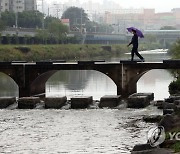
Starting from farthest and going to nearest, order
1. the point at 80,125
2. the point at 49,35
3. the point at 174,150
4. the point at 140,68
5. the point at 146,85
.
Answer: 1. the point at 49,35
2. the point at 146,85
3. the point at 140,68
4. the point at 80,125
5. the point at 174,150

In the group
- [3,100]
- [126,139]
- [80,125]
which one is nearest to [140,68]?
[3,100]

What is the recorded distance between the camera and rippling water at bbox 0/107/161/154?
29.8 metres

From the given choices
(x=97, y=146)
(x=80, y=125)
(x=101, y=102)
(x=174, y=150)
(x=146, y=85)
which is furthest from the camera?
(x=146, y=85)

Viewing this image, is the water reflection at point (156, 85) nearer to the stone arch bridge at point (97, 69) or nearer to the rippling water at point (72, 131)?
the stone arch bridge at point (97, 69)

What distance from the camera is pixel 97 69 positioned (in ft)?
177

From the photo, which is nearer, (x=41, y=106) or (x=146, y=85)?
(x=41, y=106)

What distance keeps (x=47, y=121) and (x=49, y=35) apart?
392 ft

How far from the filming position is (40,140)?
32125 millimetres

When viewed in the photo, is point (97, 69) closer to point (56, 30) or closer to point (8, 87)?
point (8, 87)

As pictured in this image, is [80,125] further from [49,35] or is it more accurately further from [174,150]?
[49,35]

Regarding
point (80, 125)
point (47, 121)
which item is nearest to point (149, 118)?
point (80, 125)

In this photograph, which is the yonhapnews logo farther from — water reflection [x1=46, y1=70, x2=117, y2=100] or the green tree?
the green tree

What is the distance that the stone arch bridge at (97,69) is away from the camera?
5266cm

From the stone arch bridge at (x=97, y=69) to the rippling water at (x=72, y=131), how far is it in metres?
8.35
